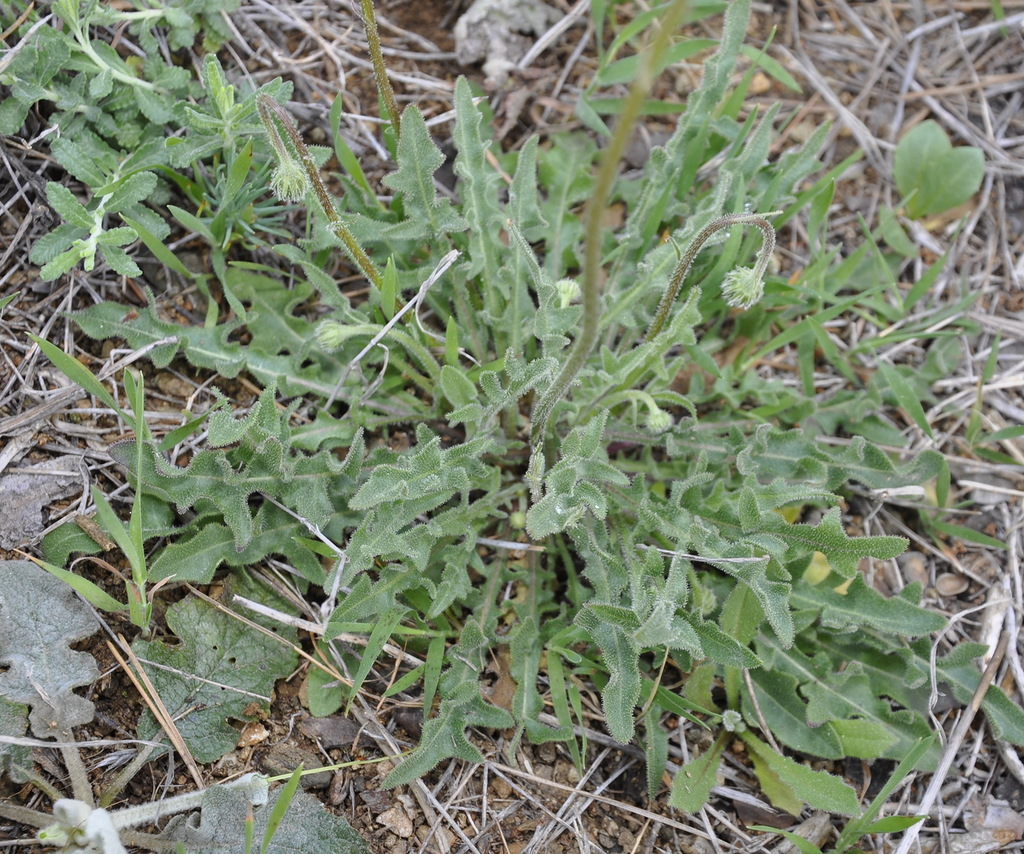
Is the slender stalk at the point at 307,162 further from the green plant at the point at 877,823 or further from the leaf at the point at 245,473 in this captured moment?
the green plant at the point at 877,823

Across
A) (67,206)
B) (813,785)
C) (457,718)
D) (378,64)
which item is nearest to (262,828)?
(457,718)

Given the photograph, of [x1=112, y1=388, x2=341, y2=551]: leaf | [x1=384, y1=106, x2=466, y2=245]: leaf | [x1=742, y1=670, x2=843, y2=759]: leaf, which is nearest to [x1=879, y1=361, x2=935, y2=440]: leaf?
[x1=742, y1=670, x2=843, y2=759]: leaf

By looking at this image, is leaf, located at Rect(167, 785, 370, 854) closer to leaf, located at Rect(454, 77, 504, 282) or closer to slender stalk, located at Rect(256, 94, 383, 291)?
slender stalk, located at Rect(256, 94, 383, 291)

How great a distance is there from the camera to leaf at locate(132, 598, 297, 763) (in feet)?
8.79

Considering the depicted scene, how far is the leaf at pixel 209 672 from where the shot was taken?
268cm

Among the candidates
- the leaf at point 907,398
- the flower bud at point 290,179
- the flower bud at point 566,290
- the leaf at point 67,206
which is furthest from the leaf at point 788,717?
the leaf at point 67,206

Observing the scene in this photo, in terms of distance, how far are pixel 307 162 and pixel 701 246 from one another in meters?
1.29

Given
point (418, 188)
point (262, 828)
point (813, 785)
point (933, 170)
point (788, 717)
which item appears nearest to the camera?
point (262, 828)

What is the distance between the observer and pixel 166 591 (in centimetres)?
291

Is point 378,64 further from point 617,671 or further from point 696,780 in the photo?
point 696,780

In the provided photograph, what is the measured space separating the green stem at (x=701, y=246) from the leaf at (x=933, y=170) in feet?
5.43

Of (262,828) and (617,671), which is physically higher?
(617,671)

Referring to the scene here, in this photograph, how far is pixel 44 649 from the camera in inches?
103

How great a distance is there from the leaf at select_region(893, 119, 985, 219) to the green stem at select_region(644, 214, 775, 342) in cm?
166
